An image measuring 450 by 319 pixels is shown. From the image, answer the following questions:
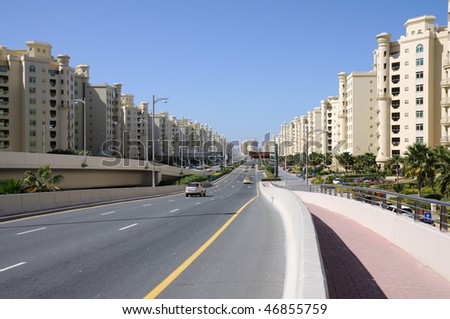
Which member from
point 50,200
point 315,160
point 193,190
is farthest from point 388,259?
point 315,160

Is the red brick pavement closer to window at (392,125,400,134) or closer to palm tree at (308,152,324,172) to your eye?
window at (392,125,400,134)

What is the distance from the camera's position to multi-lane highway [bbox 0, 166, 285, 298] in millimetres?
8070

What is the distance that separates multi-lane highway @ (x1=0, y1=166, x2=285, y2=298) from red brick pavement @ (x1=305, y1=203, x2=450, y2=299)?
1062 millimetres

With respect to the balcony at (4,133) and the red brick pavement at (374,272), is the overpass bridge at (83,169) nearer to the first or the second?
the balcony at (4,133)

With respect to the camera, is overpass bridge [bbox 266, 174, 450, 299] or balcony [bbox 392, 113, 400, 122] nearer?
overpass bridge [bbox 266, 174, 450, 299]

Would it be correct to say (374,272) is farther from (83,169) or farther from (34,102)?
(34,102)

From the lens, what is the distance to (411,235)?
1069 centimetres

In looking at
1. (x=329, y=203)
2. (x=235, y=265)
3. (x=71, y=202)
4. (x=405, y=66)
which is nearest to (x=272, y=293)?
(x=235, y=265)

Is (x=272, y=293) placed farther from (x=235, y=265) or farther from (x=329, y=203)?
(x=329, y=203)

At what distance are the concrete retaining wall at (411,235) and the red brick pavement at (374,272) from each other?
0.53ft

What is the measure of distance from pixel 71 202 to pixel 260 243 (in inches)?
716

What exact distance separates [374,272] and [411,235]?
2.27 metres

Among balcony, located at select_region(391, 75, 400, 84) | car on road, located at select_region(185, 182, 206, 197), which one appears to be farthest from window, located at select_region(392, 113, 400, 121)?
car on road, located at select_region(185, 182, 206, 197)

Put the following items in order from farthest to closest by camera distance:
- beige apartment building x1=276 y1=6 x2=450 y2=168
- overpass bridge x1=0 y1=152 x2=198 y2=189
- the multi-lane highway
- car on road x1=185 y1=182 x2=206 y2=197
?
beige apartment building x1=276 y1=6 x2=450 y2=168, car on road x1=185 y1=182 x2=206 y2=197, overpass bridge x1=0 y1=152 x2=198 y2=189, the multi-lane highway
